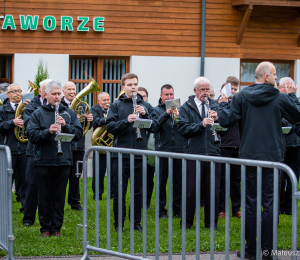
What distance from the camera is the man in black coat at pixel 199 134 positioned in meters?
6.54

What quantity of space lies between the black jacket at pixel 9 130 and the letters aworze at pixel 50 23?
5653 mm

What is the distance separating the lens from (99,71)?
14.2m

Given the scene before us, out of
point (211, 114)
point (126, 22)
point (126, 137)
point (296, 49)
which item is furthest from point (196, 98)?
point (296, 49)

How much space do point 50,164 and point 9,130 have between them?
2104 mm

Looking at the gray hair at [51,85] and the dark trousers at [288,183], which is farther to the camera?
the dark trousers at [288,183]

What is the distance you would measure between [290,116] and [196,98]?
1.82 meters

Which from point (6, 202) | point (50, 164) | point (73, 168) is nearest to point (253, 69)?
point (73, 168)

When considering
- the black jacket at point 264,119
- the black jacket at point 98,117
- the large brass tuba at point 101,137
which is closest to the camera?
the black jacket at point 264,119

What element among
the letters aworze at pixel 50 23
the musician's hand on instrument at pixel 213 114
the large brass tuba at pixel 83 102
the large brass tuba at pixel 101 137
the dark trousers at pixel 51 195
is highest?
the letters aworze at pixel 50 23

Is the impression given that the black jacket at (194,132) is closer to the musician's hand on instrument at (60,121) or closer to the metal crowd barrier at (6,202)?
the musician's hand on instrument at (60,121)

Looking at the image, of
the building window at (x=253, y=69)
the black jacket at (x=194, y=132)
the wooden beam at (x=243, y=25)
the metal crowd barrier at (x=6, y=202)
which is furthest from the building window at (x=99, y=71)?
the metal crowd barrier at (x=6, y=202)

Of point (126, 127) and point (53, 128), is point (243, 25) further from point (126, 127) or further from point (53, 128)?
point (53, 128)

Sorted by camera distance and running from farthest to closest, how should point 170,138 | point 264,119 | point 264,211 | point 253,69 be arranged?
point 253,69
point 170,138
point 264,119
point 264,211

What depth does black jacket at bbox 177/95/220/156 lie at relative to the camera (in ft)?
22.2
